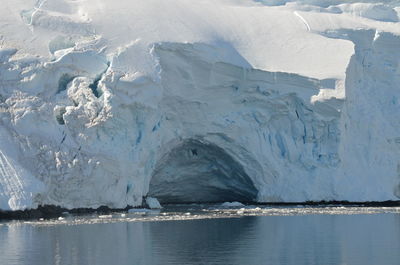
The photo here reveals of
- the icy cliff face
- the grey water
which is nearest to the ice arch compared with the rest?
the icy cliff face

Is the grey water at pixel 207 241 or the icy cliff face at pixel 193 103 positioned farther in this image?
the icy cliff face at pixel 193 103

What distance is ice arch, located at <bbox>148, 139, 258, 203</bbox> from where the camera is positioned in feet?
83.5

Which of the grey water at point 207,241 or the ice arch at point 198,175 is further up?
the ice arch at point 198,175

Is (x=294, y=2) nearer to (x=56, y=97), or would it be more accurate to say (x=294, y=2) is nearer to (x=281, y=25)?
(x=281, y=25)

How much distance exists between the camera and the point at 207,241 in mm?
14477

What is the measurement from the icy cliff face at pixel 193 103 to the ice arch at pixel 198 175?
2.2 inches

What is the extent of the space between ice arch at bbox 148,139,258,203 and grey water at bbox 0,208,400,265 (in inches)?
234

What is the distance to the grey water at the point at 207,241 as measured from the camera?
12.4 m

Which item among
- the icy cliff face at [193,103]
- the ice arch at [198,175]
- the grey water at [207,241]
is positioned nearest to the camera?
the grey water at [207,241]

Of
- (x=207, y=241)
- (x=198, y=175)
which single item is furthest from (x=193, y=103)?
(x=207, y=241)

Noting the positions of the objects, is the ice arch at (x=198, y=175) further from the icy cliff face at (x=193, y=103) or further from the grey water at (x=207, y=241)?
the grey water at (x=207, y=241)

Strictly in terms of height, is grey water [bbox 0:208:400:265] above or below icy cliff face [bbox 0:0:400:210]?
below

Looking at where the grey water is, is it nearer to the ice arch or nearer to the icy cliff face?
the icy cliff face

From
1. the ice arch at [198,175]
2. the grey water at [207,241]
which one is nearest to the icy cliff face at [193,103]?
the ice arch at [198,175]
